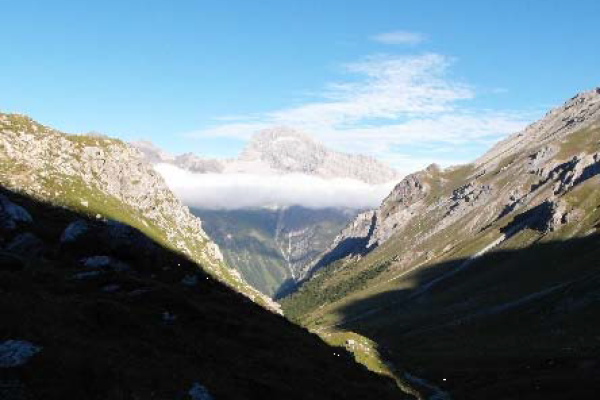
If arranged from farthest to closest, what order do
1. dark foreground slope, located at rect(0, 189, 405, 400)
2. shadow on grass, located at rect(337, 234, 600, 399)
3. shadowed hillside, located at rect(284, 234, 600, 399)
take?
shadowed hillside, located at rect(284, 234, 600, 399), shadow on grass, located at rect(337, 234, 600, 399), dark foreground slope, located at rect(0, 189, 405, 400)

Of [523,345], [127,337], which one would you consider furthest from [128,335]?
[523,345]

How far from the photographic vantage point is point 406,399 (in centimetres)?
6003

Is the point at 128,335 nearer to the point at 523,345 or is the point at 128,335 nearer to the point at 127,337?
the point at 127,337

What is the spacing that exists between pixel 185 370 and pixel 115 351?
4.05 m

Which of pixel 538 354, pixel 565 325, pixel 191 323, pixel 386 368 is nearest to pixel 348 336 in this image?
pixel 386 368

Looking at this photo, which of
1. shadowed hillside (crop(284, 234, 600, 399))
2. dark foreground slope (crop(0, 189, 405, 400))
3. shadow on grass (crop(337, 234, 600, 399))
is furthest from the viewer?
shadowed hillside (crop(284, 234, 600, 399))

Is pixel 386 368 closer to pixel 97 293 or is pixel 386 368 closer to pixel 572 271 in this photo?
pixel 97 293

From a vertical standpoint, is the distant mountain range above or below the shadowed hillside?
above

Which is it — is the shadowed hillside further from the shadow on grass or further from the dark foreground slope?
the dark foreground slope

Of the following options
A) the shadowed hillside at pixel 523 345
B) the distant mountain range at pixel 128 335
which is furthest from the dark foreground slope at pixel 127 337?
the shadowed hillside at pixel 523 345

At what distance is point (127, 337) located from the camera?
3659 cm

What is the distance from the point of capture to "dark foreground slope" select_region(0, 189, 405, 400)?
1048 inches

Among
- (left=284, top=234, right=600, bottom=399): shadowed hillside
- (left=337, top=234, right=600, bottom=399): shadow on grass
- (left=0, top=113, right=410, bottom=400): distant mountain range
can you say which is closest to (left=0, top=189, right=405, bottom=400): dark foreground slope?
(left=0, top=113, right=410, bottom=400): distant mountain range

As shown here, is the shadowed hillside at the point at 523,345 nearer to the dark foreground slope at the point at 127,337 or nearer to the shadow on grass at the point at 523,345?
the shadow on grass at the point at 523,345
